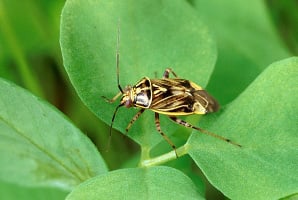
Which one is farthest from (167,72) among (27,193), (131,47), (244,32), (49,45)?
(49,45)

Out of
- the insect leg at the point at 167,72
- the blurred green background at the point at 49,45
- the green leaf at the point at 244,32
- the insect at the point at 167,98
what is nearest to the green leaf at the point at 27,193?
the insect at the point at 167,98

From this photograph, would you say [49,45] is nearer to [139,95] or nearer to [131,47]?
[139,95]

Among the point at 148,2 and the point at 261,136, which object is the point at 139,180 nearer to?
the point at 261,136

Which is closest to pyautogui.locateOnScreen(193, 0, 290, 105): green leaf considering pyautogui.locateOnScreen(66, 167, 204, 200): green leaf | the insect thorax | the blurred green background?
the blurred green background

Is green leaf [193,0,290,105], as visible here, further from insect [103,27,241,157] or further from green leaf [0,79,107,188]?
green leaf [0,79,107,188]

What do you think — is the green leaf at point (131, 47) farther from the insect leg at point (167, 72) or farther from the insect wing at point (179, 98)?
the insect wing at point (179, 98)
